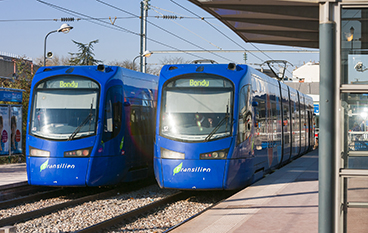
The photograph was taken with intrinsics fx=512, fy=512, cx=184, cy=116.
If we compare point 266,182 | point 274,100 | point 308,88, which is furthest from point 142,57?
point 308,88

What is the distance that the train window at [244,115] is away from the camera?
39.1 ft

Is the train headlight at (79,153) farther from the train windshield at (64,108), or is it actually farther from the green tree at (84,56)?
the green tree at (84,56)

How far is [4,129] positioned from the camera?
18969mm

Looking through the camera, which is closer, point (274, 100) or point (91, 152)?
point (91, 152)

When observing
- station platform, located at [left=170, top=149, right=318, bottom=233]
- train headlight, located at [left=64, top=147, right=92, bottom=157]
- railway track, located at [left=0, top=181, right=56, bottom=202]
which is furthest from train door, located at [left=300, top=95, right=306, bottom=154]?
train headlight, located at [left=64, top=147, right=92, bottom=157]

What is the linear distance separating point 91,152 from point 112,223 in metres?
3.04

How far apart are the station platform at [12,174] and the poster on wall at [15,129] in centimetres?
69

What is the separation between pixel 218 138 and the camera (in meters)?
11.6

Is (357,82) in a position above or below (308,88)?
below

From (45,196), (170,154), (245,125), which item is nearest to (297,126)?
(245,125)

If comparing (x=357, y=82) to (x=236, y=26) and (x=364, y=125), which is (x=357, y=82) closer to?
(x=364, y=125)

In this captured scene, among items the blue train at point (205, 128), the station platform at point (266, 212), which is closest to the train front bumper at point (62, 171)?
the blue train at point (205, 128)

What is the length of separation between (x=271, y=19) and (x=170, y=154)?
6633 millimetres

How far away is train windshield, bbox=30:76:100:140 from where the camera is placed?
40.7ft
